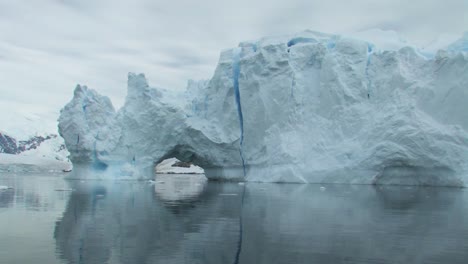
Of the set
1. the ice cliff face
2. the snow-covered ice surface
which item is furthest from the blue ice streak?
the snow-covered ice surface

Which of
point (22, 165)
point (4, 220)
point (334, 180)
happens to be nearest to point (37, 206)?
point (4, 220)

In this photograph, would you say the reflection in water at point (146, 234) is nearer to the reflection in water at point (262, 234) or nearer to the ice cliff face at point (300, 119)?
the reflection in water at point (262, 234)

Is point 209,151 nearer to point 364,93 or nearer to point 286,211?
point 364,93

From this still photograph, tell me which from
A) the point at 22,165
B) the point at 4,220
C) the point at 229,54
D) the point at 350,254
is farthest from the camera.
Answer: the point at 22,165

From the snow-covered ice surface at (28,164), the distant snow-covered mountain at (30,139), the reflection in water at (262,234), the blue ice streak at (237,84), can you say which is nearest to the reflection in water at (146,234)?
the reflection in water at (262,234)

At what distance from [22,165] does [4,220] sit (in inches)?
1344

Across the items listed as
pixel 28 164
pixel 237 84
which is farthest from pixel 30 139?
pixel 237 84

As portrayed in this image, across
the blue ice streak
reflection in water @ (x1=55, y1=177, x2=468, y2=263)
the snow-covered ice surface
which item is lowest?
reflection in water @ (x1=55, y1=177, x2=468, y2=263)

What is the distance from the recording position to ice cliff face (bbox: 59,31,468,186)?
17.5 metres

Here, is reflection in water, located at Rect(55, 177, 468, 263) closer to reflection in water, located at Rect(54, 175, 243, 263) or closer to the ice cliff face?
reflection in water, located at Rect(54, 175, 243, 263)

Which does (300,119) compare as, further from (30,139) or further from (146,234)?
(30,139)

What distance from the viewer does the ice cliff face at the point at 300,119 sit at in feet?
57.5

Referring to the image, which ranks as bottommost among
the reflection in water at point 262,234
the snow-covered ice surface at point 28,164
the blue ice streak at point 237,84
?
the reflection in water at point 262,234

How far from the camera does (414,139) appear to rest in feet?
55.6
